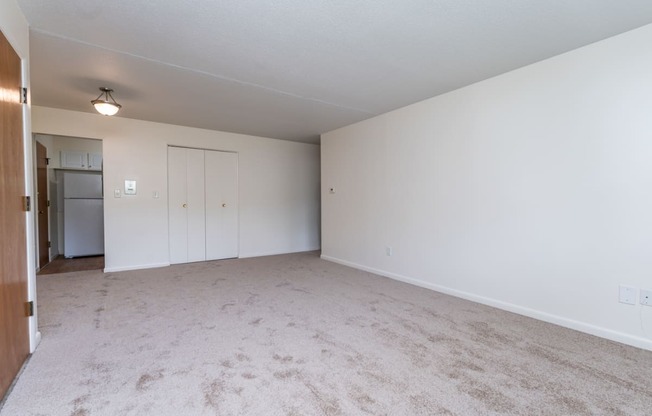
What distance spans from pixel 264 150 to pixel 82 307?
3.88 m

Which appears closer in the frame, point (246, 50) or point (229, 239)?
point (246, 50)

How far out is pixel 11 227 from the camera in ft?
6.00

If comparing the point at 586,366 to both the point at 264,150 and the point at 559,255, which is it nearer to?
the point at 559,255

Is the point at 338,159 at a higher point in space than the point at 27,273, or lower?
higher

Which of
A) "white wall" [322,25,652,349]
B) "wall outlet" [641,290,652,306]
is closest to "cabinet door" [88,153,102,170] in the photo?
"white wall" [322,25,652,349]

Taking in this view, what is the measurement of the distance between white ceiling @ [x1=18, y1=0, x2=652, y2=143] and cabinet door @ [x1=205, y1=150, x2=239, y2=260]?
1.80m

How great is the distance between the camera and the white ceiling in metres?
2.04

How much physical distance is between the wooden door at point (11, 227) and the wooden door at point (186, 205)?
10.5ft

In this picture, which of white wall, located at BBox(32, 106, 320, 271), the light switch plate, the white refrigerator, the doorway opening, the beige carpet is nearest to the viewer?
the beige carpet

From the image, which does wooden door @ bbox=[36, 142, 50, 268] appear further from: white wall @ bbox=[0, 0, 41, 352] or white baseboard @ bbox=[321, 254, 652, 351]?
white baseboard @ bbox=[321, 254, 652, 351]

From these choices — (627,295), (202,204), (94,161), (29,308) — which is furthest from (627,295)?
(94,161)

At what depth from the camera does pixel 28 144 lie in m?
2.11

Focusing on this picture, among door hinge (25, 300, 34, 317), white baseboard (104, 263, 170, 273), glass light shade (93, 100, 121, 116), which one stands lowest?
white baseboard (104, 263, 170, 273)

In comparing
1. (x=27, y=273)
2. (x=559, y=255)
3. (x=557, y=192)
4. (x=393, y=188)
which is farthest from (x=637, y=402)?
(x=27, y=273)
